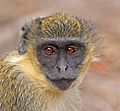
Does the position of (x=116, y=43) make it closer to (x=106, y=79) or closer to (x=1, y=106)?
(x=106, y=79)

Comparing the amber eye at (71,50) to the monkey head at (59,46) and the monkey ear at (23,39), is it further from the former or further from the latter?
the monkey ear at (23,39)

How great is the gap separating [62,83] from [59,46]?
16.3 inches

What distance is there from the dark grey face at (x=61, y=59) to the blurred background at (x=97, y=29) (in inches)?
23.8

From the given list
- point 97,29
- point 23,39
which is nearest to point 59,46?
point 23,39

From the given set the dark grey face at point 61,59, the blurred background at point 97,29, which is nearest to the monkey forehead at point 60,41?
the dark grey face at point 61,59

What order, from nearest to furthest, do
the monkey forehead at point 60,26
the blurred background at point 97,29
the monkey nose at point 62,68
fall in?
1. the monkey nose at point 62,68
2. the monkey forehead at point 60,26
3. the blurred background at point 97,29

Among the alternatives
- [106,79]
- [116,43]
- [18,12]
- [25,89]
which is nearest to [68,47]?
[25,89]

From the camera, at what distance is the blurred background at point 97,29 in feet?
33.7

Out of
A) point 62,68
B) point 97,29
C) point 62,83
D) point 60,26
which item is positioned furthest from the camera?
point 97,29

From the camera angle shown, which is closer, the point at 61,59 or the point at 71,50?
the point at 61,59

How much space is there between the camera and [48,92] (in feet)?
25.6

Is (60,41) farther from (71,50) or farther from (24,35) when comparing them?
(24,35)

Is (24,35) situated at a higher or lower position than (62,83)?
higher

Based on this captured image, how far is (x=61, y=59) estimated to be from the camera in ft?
24.6
